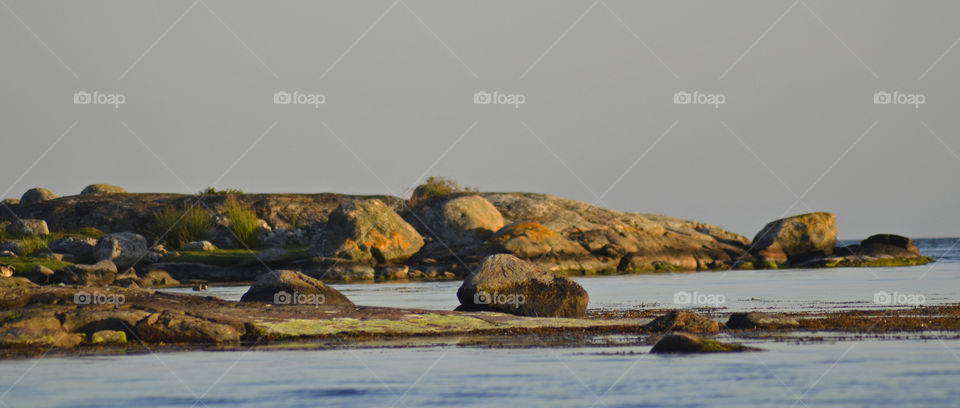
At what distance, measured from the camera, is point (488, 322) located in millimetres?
20859

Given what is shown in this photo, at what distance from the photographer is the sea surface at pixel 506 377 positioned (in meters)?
11.9

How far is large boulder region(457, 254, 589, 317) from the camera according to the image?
23.1 meters

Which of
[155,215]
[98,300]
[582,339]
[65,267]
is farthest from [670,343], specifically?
[155,215]

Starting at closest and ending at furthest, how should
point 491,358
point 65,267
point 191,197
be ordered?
point 491,358 < point 65,267 < point 191,197

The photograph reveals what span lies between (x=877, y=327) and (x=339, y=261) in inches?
1147

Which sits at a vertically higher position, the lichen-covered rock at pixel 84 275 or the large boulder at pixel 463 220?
the large boulder at pixel 463 220

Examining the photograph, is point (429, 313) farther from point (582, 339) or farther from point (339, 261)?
point (339, 261)

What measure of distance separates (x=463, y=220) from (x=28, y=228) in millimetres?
19593

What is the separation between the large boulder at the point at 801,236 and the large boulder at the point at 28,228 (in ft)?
110
